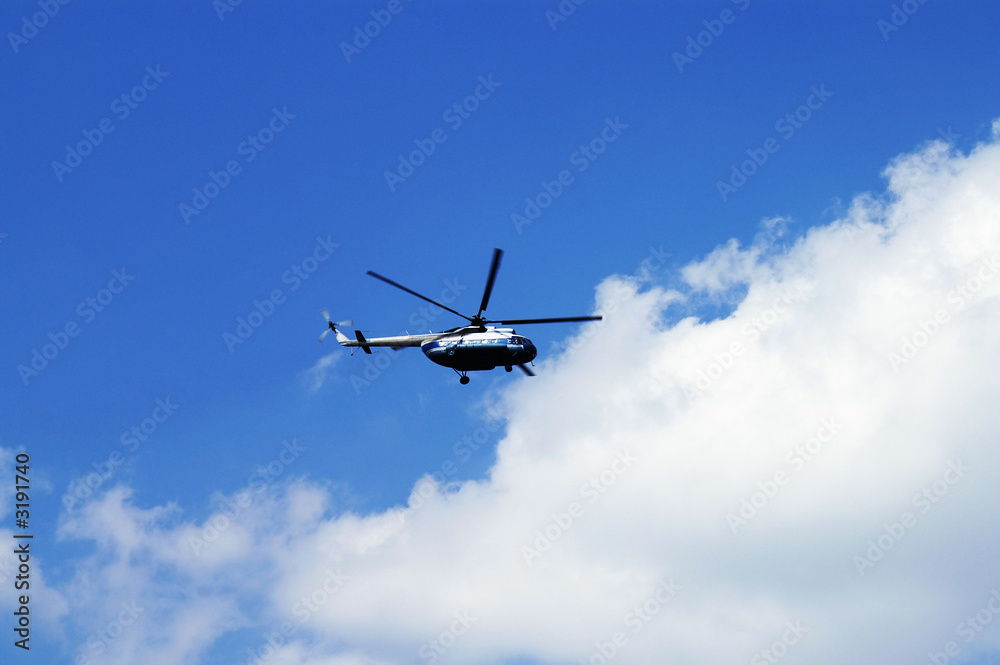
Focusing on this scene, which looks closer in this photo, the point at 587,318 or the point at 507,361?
the point at 587,318

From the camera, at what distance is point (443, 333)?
76.4 m

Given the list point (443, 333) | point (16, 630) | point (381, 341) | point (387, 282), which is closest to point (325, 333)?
point (381, 341)

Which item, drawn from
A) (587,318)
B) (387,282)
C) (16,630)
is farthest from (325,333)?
(16,630)

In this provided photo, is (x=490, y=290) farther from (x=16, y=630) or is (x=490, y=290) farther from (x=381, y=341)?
(x=16, y=630)

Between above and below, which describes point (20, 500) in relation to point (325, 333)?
below

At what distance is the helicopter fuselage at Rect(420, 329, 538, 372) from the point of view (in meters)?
74.2

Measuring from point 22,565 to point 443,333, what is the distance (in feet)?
116

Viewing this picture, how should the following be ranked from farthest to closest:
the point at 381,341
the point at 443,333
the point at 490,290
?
the point at 381,341 → the point at 443,333 → the point at 490,290

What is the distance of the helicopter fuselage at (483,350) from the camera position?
74188 millimetres

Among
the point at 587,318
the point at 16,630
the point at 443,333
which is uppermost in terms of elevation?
the point at 443,333

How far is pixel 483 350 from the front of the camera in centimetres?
7419

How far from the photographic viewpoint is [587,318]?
69.5 m

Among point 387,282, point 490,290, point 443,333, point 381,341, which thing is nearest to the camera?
point 387,282

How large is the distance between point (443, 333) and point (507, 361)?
5715 mm
